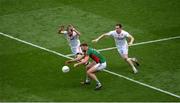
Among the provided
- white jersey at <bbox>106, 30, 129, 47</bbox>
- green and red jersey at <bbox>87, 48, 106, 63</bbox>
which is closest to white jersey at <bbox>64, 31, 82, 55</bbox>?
white jersey at <bbox>106, 30, 129, 47</bbox>

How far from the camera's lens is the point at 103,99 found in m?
24.5

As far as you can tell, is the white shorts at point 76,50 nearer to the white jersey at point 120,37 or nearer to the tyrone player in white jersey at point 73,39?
the tyrone player in white jersey at point 73,39

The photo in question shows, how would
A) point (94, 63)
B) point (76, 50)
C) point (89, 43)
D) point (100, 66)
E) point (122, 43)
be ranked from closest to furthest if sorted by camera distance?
point (100, 66) < point (94, 63) < point (122, 43) < point (76, 50) < point (89, 43)

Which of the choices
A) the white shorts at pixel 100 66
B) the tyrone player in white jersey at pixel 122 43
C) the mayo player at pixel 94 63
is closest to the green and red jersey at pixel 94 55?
the mayo player at pixel 94 63

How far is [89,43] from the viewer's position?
30266mm

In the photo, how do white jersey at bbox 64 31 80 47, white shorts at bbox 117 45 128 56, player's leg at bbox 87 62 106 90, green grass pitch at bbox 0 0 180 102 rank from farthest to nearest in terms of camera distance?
1. white jersey at bbox 64 31 80 47
2. white shorts at bbox 117 45 128 56
3. player's leg at bbox 87 62 106 90
4. green grass pitch at bbox 0 0 180 102

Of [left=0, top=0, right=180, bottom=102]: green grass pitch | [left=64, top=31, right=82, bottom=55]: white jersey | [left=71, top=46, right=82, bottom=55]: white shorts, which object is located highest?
[left=64, top=31, right=82, bottom=55]: white jersey

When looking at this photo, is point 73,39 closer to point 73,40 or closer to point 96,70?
point 73,40

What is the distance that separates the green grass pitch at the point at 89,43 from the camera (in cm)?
2511

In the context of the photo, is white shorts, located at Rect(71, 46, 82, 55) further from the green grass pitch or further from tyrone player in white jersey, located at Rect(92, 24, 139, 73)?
tyrone player in white jersey, located at Rect(92, 24, 139, 73)

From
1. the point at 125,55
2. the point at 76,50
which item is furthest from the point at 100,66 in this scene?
→ the point at 76,50

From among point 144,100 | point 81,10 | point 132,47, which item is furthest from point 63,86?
point 81,10

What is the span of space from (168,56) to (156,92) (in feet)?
12.4

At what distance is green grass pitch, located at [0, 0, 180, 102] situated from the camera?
25.1m
